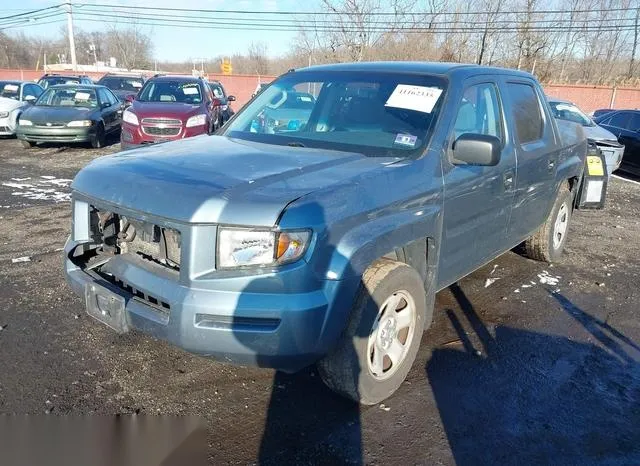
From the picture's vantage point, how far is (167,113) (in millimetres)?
10586

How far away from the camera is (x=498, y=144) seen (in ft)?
10.1

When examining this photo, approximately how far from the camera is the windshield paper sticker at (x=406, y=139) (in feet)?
10.6

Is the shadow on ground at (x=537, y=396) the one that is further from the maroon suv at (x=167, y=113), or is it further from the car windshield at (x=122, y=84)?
the car windshield at (x=122, y=84)

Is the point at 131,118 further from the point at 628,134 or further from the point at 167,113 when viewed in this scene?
the point at 628,134

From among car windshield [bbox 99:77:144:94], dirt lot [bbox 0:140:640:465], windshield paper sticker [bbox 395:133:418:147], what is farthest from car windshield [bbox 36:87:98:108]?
windshield paper sticker [bbox 395:133:418:147]

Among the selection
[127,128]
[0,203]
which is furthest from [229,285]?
[127,128]

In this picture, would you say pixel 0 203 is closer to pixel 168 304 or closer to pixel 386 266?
pixel 168 304

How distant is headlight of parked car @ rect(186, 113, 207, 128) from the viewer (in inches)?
420

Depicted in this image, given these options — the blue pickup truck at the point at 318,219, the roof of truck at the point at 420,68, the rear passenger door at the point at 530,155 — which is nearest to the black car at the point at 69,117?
the blue pickup truck at the point at 318,219

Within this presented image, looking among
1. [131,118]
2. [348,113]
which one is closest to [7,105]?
[131,118]

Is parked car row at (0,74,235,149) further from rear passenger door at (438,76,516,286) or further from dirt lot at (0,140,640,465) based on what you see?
rear passenger door at (438,76,516,286)

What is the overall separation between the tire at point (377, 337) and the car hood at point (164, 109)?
8.72 m

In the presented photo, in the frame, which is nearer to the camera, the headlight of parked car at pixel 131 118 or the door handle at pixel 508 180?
the door handle at pixel 508 180

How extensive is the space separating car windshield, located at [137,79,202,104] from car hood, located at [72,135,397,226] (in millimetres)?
8942
